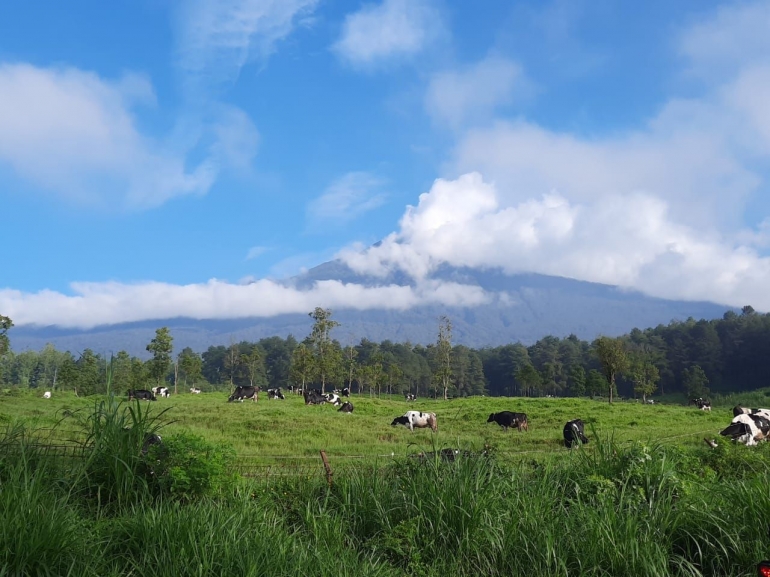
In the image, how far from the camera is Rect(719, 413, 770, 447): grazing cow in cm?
1790

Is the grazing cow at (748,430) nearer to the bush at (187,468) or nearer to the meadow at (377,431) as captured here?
the meadow at (377,431)

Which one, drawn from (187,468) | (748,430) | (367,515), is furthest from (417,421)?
(187,468)

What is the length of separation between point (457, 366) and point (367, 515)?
105767mm

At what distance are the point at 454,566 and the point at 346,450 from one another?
10432mm

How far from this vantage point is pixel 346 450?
16016 millimetres

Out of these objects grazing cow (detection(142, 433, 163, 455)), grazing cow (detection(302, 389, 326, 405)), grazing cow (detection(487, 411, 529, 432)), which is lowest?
grazing cow (detection(302, 389, 326, 405))

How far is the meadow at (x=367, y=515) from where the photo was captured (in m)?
5.07

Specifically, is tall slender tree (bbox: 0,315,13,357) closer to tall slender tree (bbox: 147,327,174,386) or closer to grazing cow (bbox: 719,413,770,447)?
tall slender tree (bbox: 147,327,174,386)

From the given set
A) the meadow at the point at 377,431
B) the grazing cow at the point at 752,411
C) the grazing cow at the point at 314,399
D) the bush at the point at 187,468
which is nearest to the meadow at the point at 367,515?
the bush at the point at 187,468

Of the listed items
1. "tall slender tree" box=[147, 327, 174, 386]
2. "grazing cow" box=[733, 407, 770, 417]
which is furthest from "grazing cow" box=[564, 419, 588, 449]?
"tall slender tree" box=[147, 327, 174, 386]

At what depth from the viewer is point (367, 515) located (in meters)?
7.09

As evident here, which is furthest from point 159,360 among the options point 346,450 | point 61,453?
point 61,453

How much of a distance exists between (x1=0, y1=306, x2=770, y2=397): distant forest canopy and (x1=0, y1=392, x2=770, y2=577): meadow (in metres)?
42.1

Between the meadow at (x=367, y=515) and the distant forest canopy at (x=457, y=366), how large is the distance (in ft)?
138
